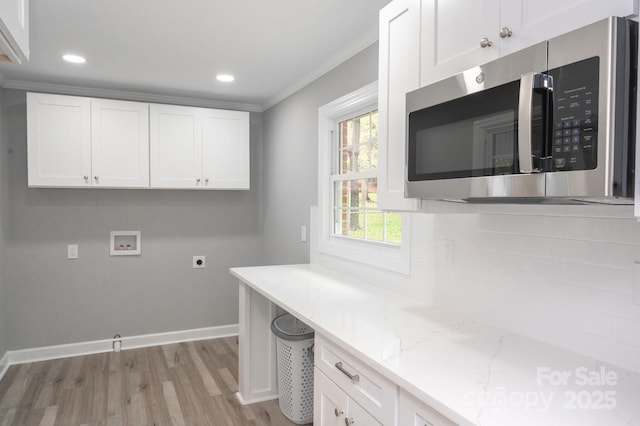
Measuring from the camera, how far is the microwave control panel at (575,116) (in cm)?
91

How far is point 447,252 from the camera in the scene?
6.27 ft

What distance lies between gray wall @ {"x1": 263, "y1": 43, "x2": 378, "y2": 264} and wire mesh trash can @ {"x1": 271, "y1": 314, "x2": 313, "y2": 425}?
0.98m

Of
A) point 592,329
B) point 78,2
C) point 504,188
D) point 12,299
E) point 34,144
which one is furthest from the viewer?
point 12,299

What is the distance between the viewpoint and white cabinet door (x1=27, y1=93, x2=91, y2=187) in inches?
131

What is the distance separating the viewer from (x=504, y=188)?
3.67ft

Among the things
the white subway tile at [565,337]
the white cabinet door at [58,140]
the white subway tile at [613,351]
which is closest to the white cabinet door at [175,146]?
the white cabinet door at [58,140]

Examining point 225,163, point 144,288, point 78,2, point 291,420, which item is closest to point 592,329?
point 291,420

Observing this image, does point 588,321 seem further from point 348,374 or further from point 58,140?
point 58,140

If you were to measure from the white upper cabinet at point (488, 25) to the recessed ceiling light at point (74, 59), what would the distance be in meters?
2.49

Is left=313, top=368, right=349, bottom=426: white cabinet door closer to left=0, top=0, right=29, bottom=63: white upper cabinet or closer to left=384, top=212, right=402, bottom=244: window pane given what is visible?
left=384, top=212, right=402, bottom=244: window pane

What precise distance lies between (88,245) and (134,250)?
0.38m

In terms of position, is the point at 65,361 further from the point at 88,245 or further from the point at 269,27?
the point at 269,27

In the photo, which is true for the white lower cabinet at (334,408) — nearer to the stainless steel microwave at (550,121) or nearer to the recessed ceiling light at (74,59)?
the stainless steel microwave at (550,121)

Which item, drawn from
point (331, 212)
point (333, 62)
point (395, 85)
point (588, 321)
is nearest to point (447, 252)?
point (588, 321)
